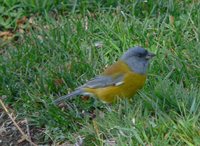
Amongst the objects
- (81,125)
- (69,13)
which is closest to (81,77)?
(81,125)

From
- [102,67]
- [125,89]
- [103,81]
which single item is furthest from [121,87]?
[102,67]

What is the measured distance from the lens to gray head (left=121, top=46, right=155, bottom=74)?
6473mm

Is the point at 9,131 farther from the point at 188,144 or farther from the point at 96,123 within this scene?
the point at 188,144

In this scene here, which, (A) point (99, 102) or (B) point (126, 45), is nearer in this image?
(A) point (99, 102)

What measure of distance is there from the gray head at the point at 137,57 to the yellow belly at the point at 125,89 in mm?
97

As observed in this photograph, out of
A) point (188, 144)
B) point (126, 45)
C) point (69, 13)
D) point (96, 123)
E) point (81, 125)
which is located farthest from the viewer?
point (69, 13)

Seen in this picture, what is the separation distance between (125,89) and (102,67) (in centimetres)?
76

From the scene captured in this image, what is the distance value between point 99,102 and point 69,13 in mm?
1862

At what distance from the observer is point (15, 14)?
8.43 meters

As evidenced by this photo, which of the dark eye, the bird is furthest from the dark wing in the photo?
the dark eye

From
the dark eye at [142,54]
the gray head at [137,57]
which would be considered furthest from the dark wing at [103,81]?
the dark eye at [142,54]

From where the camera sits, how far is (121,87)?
6.36 m

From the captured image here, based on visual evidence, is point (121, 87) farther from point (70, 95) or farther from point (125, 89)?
point (70, 95)

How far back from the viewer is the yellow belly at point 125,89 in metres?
6.30
